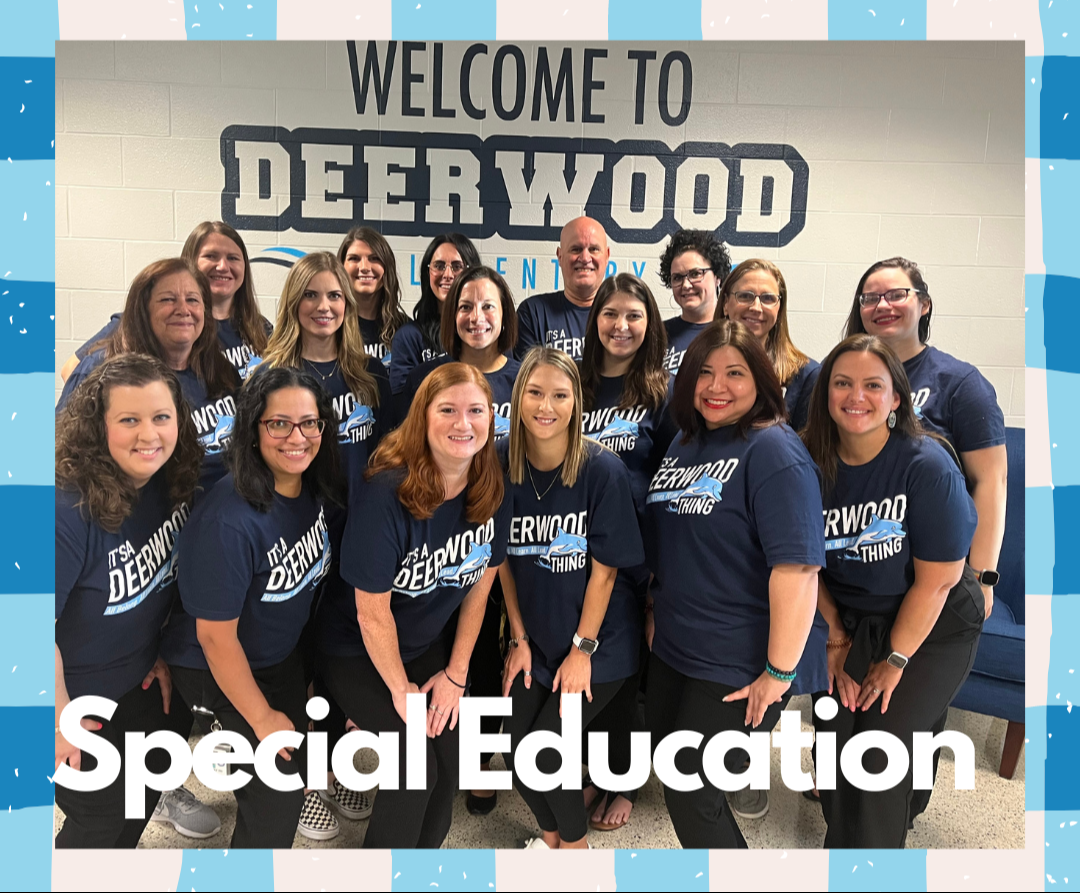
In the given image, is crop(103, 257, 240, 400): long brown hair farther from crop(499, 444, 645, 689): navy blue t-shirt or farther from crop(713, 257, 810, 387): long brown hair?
crop(713, 257, 810, 387): long brown hair

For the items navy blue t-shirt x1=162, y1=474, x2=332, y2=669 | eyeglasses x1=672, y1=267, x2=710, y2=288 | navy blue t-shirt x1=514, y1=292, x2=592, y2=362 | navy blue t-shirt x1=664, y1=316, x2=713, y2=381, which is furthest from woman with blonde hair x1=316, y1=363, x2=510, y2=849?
eyeglasses x1=672, y1=267, x2=710, y2=288

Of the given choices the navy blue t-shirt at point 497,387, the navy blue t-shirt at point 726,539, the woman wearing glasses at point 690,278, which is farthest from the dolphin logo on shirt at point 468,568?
the woman wearing glasses at point 690,278

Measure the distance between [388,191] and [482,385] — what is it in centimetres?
78

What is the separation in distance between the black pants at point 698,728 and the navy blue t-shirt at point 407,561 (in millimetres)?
607

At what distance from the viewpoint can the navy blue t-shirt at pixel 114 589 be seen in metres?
1.98

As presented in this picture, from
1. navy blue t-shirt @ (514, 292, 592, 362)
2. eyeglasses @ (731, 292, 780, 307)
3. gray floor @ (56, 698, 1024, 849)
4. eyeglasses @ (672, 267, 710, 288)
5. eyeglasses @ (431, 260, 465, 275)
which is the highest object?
eyeglasses @ (431, 260, 465, 275)

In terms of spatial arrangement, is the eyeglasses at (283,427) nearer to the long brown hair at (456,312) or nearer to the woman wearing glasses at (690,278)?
the long brown hair at (456,312)

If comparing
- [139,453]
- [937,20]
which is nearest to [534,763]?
[139,453]

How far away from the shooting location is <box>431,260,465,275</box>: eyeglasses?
233cm

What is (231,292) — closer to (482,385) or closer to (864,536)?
(482,385)

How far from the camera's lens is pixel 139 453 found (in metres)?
2.00

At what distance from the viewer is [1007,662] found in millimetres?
2422

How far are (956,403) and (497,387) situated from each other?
1334 mm

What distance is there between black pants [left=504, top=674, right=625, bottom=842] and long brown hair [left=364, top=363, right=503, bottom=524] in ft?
1.88
